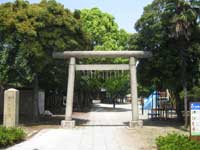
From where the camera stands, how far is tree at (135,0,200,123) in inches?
959

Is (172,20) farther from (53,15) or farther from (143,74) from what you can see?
(53,15)

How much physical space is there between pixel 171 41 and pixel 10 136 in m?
12.5

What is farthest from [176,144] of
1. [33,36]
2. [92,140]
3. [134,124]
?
[33,36]

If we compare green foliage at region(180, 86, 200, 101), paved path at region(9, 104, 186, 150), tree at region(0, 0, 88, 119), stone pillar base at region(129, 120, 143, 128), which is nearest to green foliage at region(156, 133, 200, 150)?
paved path at region(9, 104, 186, 150)

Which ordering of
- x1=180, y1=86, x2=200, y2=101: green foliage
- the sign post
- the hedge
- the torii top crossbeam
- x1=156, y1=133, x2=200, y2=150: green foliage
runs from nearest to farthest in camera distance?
1. x1=156, y1=133, x2=200, y2=150: green foliage
2. the sign post
3. the hedge
4. x1=180, y1=86, x2=200, y2=101: green foliage
5. the torii top crossbeam

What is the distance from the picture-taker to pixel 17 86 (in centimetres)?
3469

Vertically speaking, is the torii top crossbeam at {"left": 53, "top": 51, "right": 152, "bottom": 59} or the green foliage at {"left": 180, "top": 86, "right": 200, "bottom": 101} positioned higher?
the torii top crossbeam at {"left": 53, "top": 51, "right": 152, "bottom": 59}

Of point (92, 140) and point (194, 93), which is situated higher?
point (194, 93)

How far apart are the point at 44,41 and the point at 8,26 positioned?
2141 mm

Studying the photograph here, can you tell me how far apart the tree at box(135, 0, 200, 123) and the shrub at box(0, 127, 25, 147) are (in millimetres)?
10402

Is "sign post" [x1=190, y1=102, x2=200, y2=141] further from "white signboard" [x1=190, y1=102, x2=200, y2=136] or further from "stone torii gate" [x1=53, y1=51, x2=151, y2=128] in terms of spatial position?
"stone torii gate" [x1=53, y1=51, x2=151, y2=128]

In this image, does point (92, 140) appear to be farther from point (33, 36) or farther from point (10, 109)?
point (33, 36)

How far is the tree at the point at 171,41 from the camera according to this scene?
24359 millimetres

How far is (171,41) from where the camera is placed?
26.0 m
